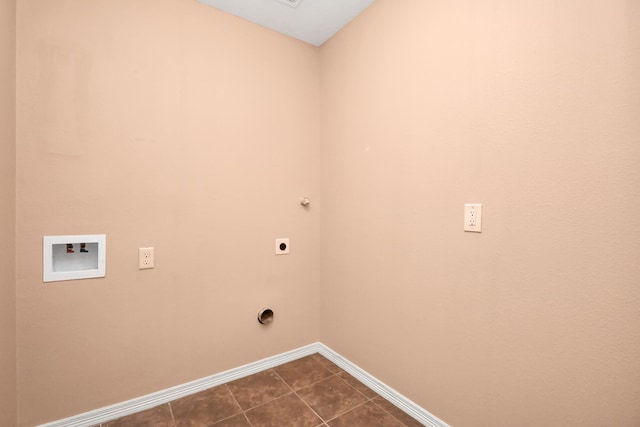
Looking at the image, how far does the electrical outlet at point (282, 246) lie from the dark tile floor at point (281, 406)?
33.6 inches

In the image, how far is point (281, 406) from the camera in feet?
5.39

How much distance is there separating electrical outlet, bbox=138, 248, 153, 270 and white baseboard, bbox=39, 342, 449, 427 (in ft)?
2.47

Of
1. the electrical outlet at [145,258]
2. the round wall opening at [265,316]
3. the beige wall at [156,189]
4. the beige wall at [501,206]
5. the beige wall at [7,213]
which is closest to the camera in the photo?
the beige wall at [501,206]

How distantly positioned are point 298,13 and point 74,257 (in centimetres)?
200

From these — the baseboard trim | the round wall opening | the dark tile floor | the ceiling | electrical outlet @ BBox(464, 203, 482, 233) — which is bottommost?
the dark tile floor

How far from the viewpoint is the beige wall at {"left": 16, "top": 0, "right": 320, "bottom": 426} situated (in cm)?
138

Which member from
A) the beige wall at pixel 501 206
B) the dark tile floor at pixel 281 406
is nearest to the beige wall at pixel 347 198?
the beige wall at pixel 501 206

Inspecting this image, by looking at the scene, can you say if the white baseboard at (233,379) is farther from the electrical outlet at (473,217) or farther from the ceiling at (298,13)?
the ceiling at (298,13)

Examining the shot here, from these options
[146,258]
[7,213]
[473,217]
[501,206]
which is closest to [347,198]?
[473,217]

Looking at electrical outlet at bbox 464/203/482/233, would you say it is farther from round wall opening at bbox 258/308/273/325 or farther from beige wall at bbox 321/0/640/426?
round wall opening at bbox 258/308/273/325

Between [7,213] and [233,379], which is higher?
[7,213]

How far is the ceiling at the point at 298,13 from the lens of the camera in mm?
1780

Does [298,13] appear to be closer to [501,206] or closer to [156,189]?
[156,189]

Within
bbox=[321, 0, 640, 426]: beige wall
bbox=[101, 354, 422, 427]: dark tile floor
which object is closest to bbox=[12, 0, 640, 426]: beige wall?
bbox=[321, 0, 640, 426]: beige wall
